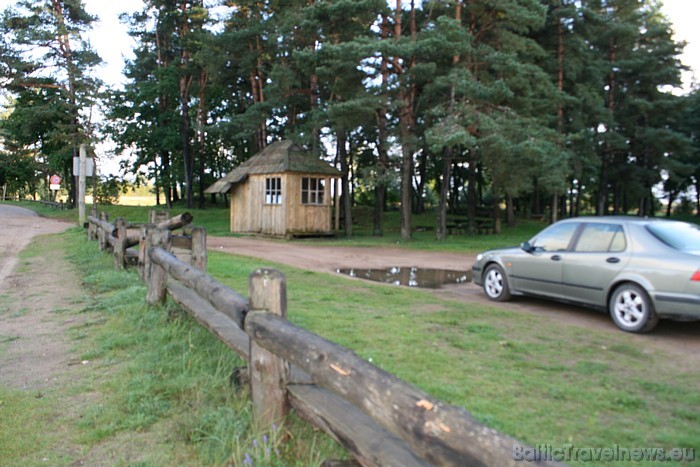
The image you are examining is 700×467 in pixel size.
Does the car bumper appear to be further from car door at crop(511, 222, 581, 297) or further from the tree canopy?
the tree canopy

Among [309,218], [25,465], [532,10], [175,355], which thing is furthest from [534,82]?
[25,465]

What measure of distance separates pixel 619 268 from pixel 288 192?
54.9 feet

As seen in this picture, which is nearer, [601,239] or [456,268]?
[601,239]

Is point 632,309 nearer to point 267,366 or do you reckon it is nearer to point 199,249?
point 267,366

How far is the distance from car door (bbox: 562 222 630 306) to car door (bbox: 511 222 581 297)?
5.8 inches

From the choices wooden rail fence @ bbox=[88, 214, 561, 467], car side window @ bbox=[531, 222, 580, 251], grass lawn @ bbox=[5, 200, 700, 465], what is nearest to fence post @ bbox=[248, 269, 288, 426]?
wooden rail fence @ bbox=[88, 214, 561, 467]

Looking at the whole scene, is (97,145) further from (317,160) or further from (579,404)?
(579,404)

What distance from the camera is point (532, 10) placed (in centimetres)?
2052

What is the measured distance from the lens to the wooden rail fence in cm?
194

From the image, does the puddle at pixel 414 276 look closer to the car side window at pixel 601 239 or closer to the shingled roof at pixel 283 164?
the car side window at pixel 601 239

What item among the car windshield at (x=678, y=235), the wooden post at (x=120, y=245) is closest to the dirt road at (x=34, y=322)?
the wooden post at (x=120, y=245)

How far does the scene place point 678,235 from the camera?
23.0 ft

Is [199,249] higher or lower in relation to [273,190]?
lower

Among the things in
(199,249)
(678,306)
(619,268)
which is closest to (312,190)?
(199,249)
